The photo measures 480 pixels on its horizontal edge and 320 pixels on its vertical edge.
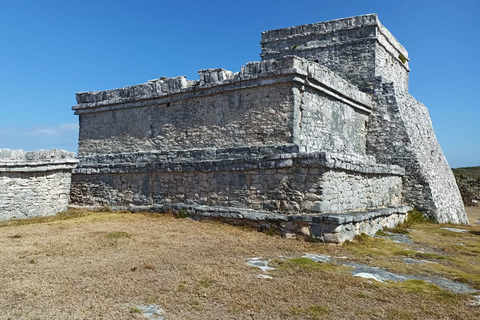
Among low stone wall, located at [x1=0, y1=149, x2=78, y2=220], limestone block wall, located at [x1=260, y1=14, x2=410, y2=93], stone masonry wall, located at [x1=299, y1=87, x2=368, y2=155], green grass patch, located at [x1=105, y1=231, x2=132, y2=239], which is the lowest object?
green grass patch, located at [x1=105, y1=231, x2=132, y2=239]

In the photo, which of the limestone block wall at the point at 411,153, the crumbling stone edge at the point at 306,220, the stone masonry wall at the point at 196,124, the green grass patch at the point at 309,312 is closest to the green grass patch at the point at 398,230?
the crumbling stone edge at the point at 306,220

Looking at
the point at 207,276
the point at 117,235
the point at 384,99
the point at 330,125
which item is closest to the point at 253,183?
the point at 330,125

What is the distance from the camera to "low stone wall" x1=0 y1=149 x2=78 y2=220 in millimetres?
11344

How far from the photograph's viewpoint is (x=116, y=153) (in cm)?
1380

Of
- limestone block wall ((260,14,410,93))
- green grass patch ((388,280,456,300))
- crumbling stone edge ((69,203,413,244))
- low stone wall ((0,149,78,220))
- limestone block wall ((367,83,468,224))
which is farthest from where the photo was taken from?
limestone block wall ((260,14,410,93))

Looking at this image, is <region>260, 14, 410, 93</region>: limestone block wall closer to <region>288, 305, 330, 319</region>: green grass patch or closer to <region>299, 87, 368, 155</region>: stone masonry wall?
<region>299, 87, 368, 155</region>: stone masonry wall

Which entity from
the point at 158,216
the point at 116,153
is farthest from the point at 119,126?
the point at 158,216

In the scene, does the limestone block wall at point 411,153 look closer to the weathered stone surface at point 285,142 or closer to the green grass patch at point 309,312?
the weathered stone surface at point 285,142

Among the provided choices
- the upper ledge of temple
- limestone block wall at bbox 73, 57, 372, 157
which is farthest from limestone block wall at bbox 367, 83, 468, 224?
the upper ledge of temple

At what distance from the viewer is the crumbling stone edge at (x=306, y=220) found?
26.9 feet

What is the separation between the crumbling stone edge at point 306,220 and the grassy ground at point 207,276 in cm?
27

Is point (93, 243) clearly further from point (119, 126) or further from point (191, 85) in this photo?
point (119, 126)

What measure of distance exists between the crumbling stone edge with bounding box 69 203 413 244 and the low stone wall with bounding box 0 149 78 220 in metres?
3.71

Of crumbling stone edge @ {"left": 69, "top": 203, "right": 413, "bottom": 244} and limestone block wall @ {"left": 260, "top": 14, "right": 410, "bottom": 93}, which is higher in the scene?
limestone block wall @ {"left": 260, "top": 14, "right": 410, "bottom": 93}
